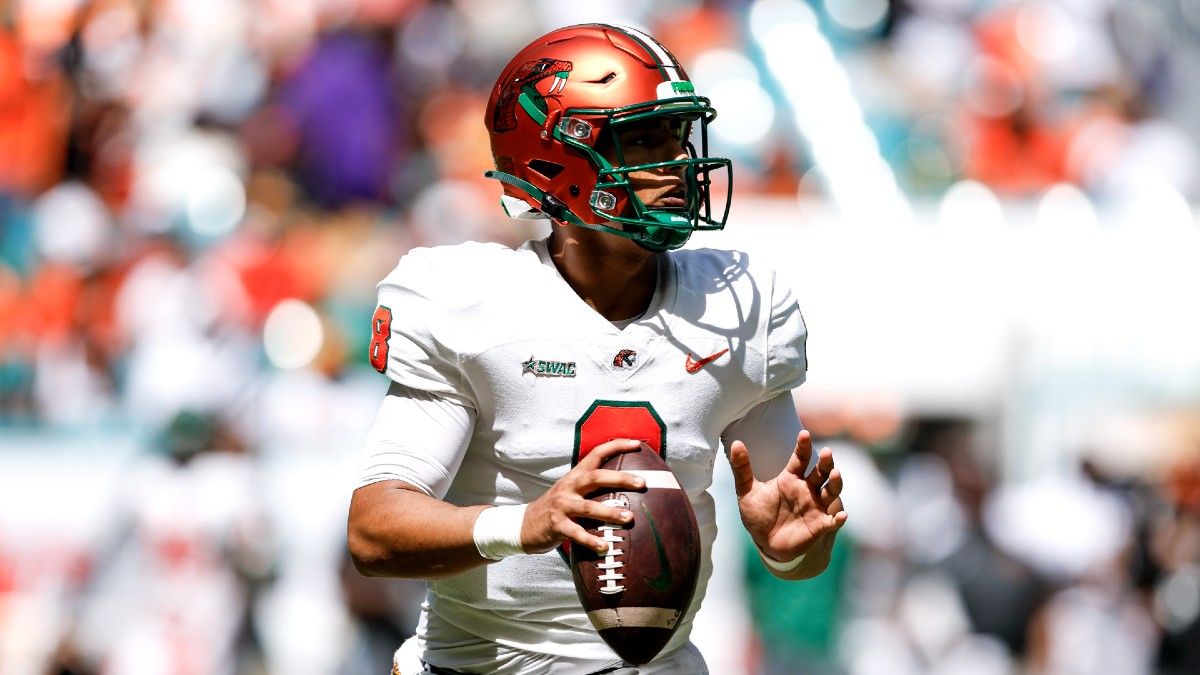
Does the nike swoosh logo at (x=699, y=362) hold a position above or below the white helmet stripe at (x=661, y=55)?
below

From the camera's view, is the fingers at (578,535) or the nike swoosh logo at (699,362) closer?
the fingers at (578,535)

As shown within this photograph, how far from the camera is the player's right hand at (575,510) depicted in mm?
2336

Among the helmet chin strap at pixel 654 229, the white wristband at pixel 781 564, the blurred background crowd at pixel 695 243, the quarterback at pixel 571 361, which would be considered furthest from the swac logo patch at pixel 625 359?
the blurred background crowd at pixel 695 243

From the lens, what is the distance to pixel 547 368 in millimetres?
2697

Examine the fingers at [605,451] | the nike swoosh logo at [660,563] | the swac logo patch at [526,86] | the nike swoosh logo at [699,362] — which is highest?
the swac logo patch at [526,86]

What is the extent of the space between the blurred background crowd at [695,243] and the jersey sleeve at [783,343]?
10.8ft

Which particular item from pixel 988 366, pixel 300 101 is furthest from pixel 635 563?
pixel 300 101

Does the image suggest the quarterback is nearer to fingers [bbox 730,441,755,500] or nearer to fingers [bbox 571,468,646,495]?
fingers [bbox 730,441,755,500]

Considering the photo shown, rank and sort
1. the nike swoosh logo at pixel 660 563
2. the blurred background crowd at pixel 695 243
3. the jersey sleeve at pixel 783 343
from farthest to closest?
1. the blurred background crowd at pixel 695 243
2. the jersey sleeve at pixel 783 343
3. the nike swoosh logo at pixel 660 563

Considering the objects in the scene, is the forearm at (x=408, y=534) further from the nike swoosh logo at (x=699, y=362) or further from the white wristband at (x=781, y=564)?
the white wristband at (x=781, y=564)

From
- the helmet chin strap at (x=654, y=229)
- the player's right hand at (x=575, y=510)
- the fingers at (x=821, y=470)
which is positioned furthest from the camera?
the helmet chin strap at (x=654, y=229)

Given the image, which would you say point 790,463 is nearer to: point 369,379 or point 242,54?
point 369,379

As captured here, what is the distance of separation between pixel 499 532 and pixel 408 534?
0.58ft

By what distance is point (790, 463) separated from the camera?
271 cm
